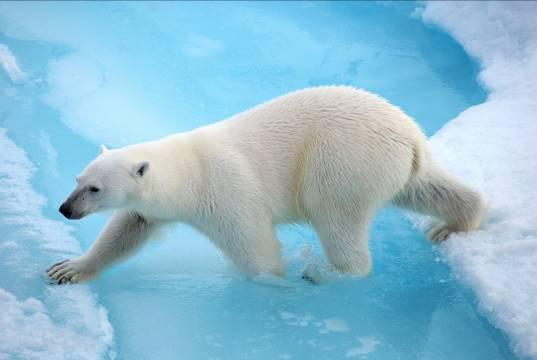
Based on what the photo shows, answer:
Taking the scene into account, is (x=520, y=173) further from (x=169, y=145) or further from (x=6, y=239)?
(x=6, y=239)

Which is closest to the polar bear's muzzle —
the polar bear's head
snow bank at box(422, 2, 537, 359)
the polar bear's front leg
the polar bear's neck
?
the polar bear's head

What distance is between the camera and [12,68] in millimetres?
5746

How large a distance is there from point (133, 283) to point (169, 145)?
84 cm

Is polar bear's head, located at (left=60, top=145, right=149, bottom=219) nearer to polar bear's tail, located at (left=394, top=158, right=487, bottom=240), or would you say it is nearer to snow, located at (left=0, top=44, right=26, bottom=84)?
polar bear's tail, located at (left=394, top=158, right=487, bottom=240)

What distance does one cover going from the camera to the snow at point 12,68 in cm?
570

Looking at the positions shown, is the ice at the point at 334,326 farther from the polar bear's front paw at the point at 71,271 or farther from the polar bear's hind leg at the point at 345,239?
the polar bear's front paw at the point at 71,271

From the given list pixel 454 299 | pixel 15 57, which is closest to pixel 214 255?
pixel 454 299

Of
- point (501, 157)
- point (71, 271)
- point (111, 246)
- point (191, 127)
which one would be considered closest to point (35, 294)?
point (71, 271)

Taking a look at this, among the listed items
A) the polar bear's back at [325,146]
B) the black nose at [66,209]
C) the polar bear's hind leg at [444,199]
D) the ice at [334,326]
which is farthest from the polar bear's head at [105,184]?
the polar bear's hind leg at [444,199]

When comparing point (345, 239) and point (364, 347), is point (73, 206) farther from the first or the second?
point (364, 347)

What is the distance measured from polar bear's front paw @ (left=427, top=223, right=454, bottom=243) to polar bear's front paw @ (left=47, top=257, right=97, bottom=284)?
206 centimetres

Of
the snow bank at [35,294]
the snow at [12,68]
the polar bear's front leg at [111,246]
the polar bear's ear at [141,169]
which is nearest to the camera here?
the snow bank at [35,294]

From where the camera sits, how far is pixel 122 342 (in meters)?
3.30

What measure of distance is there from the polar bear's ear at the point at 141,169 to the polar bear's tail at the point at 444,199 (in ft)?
4.80
